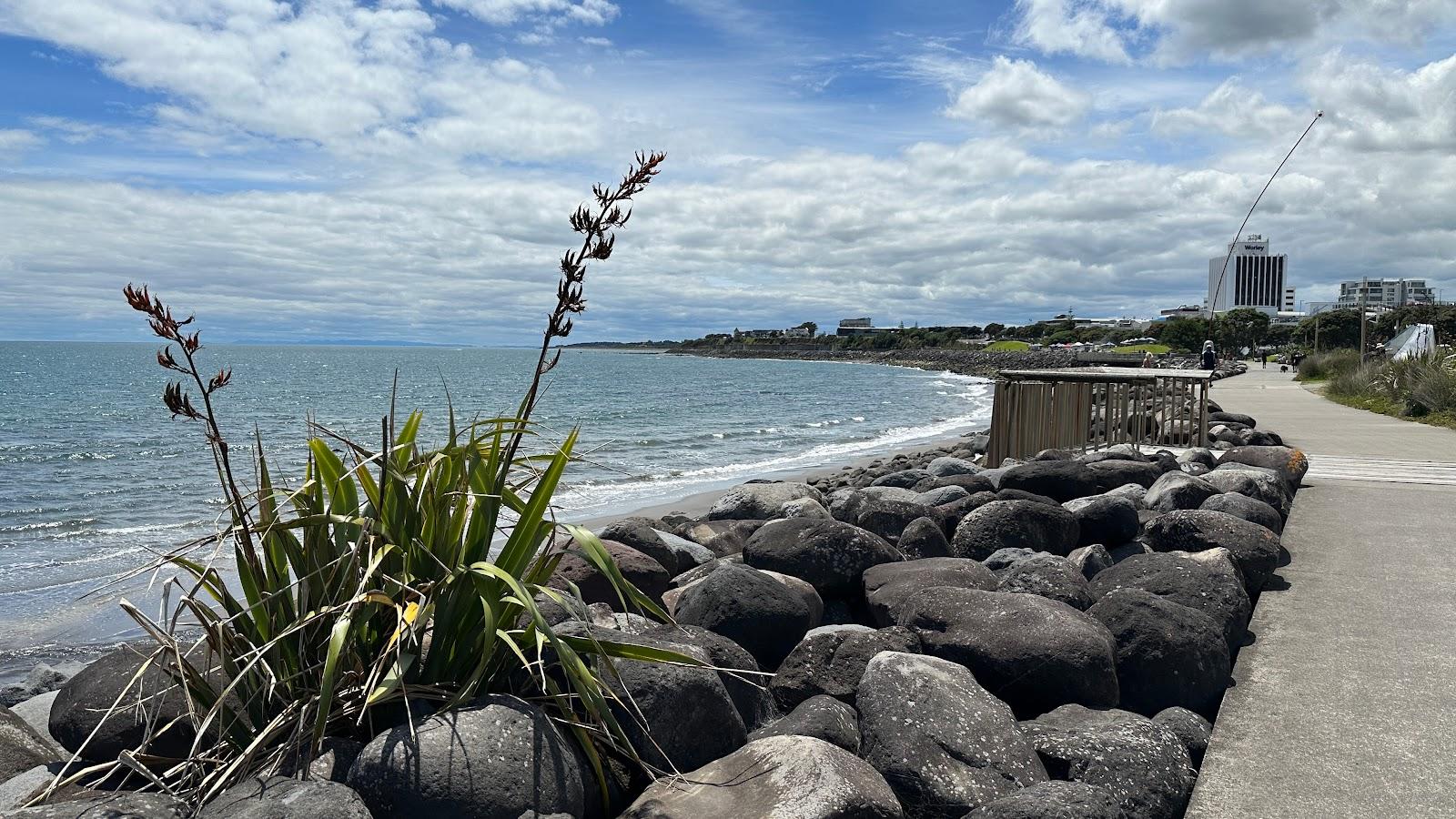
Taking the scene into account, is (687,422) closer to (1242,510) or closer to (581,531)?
(1242,510)

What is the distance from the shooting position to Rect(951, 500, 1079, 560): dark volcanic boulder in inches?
283

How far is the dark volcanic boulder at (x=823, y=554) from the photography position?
6156 millimetres

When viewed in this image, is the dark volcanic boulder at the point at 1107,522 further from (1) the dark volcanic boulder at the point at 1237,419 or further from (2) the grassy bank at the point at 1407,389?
(2) the grassy bank at the point at 1407,389

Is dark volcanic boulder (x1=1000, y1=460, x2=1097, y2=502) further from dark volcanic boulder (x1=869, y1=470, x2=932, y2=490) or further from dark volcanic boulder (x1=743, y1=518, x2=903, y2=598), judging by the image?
dark volcanic boulder (x1=743, y1=518, x2=903, y2=598)

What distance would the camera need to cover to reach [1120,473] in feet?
31.2

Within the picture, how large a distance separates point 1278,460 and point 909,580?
19.5 ft

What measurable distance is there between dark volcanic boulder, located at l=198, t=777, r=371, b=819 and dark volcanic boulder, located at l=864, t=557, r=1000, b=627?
3.18 metres

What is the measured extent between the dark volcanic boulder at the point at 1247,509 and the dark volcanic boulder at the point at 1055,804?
14.7 ft

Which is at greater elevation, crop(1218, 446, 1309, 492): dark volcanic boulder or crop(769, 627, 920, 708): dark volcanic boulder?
crop(1218, 446, 1309, 492): dark volcanic boulder

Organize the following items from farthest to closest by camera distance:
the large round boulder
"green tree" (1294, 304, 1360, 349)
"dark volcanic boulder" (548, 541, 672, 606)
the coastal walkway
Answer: "green tree" (1294, 304, 1360, 349) → the large round boulder → "dark volcanic boulder" (548, 541, 672, 606) → the coastal walkway

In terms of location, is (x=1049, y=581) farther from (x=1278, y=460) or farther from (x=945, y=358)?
(x=945, y=358)

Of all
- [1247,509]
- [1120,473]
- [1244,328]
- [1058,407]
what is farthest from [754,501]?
[1244,328]

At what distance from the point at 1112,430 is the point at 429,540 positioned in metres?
12.6

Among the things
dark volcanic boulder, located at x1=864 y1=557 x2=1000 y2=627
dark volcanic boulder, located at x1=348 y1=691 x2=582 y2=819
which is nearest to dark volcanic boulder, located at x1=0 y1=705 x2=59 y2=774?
dark volcanic boulder, located at x1=348 y1=691 x2=582 y2=819
